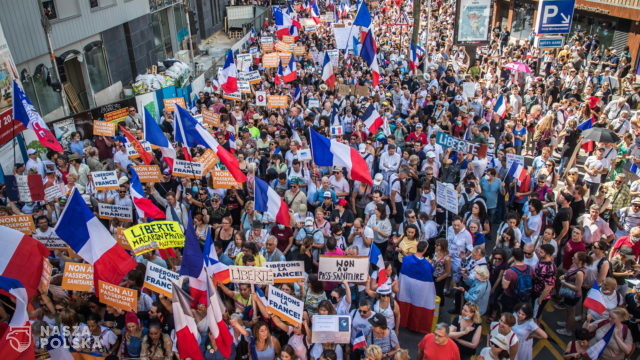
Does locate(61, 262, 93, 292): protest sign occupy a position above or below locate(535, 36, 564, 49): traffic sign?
below

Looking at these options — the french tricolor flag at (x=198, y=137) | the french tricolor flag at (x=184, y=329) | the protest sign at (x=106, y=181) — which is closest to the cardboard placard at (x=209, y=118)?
the french tricolor flag at (x=198, y=137)

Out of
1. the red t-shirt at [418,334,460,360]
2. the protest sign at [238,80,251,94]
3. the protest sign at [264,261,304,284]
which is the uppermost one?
the protest sign at [238,80,251,94]

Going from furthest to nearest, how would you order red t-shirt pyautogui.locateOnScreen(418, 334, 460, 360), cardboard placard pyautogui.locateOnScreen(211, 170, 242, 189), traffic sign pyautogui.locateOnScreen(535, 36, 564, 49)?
traffic sign pyautogui.locateOnScreen(535, 36, 564, 49) → cardboard placard pyautogui.locateOnScreen(211, 170, 242, 189) → red t-shirt pyautogui.locateOnScreen(418, 334, 460, 360)

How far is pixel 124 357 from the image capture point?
246 inches

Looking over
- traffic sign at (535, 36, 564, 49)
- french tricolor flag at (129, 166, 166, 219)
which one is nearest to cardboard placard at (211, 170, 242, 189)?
french tricolor flag at (129, 166, 166, 219)

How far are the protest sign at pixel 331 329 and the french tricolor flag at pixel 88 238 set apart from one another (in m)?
2.75

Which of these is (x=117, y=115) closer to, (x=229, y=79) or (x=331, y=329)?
(x=229, y=79)

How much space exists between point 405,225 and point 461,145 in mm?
2925

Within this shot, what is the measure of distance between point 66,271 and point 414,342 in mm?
4889

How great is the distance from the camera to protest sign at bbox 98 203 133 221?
8250mm

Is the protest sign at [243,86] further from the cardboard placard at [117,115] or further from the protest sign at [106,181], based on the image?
the protest sign at [106,181]

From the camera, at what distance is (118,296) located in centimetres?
620

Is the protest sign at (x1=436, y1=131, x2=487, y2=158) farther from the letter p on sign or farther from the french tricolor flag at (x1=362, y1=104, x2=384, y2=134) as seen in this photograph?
the letter p on sign

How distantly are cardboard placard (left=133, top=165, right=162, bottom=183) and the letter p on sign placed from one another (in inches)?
570
